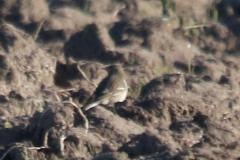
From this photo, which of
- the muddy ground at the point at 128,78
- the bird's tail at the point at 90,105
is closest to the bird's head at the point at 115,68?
the muddy ground at the point at 128,78

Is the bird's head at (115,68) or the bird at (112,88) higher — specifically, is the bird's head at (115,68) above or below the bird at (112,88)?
above

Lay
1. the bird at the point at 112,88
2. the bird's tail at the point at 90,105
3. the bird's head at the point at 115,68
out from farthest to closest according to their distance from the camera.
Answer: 1. the bird's head at the point at 115,68
2. the bird at the point at 112,88
3. the bird's tail at the point at 90,105

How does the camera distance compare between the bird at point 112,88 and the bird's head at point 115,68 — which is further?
the bird's head at point 115,68

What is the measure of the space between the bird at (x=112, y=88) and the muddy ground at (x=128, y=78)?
115 millimetres

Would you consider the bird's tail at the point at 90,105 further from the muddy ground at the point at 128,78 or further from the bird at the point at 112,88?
the muddy ground at the point at 128,78

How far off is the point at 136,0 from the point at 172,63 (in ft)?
4.14

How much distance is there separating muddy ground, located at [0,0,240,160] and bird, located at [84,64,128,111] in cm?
11

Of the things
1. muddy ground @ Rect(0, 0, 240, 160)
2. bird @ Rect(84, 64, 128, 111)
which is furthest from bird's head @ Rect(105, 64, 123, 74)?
muddy ground @ Rect(0, 0, 240, 160)

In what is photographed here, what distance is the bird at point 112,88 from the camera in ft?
34.7

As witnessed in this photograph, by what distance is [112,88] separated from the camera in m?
11.1

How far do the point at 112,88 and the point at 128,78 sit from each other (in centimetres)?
29

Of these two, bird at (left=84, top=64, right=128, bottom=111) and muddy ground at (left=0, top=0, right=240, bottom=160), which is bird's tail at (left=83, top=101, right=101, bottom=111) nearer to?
bird at (left=84, top=64, right=128, bottom=111)

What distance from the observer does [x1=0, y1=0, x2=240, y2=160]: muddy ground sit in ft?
28.4

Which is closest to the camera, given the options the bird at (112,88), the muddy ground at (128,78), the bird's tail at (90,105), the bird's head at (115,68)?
the muddy ground at (128,78)
